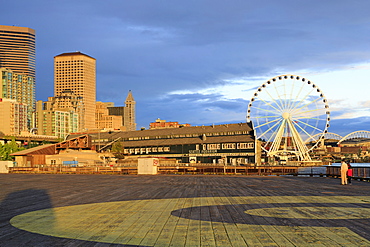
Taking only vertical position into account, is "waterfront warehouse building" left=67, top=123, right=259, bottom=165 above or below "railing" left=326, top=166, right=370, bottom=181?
above

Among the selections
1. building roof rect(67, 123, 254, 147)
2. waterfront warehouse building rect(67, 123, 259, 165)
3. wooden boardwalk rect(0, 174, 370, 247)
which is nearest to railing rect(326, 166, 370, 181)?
wooden boardwalk rect(0, 174, 370, 247)

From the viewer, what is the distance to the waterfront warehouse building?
121062 mm

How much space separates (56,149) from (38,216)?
366 feet

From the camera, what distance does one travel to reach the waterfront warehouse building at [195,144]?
12106 cm

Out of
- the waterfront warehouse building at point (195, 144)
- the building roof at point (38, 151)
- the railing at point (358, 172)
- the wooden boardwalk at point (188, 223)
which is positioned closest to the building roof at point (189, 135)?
the waterfront warehouse building at point (195, 144)

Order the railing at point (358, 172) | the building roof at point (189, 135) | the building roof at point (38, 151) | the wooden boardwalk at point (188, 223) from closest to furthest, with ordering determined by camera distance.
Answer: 1. the wooden boardwalk at point (188, 223)
2. the railing at point (358, 172)
3. the building roof at point (38, 151)
4. the building roof at point (189, 135)

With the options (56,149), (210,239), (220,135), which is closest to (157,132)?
(220,135)

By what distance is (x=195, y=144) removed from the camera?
127438mm

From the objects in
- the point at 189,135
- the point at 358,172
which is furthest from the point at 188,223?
the point at 189,135

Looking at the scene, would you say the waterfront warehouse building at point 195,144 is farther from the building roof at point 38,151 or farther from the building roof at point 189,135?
the building roof at point 38,151

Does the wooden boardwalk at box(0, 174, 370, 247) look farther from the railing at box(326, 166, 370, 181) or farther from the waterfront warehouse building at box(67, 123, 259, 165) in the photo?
the waterfront warehouse building at box(67, 123, 259, 165)

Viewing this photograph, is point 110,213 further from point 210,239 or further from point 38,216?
point 210,239

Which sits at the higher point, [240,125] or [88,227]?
[240,125]

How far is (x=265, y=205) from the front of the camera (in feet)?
59.6
